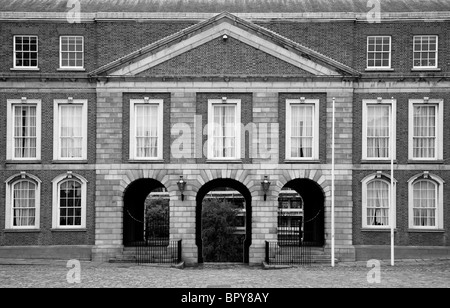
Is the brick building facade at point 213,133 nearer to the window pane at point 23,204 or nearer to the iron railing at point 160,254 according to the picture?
the window pane at point 23,204

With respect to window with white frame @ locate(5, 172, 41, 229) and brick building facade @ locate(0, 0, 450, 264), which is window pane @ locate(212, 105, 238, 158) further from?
window with white frame @ locate(5, 172, 41, 229)

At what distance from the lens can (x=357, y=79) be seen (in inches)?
1289

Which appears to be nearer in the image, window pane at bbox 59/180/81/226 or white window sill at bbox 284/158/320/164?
white window sill at bbox 284/158/320/164

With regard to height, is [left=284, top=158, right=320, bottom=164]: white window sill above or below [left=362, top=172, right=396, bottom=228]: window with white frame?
above

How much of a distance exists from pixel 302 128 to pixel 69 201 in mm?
12075

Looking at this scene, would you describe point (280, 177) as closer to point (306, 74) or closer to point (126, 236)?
point (306, 74)

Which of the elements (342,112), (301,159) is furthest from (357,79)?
(301,159)

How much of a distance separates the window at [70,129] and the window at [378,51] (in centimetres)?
1446

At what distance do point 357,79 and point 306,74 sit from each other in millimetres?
2567

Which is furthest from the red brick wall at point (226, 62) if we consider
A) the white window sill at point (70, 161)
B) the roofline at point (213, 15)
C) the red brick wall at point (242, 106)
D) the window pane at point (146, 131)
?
the white window sill at point (70, 161)

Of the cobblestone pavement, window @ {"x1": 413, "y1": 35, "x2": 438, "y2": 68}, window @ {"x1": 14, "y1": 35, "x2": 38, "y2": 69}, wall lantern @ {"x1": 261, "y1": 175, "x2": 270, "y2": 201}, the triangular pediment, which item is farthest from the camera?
window @ {"x1": 14, "y1": 35, "x2": 38, "y2": 69}

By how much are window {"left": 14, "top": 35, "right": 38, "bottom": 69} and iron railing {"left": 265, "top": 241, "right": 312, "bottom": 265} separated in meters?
14.8

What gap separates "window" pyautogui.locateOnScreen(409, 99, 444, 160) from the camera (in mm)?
32688

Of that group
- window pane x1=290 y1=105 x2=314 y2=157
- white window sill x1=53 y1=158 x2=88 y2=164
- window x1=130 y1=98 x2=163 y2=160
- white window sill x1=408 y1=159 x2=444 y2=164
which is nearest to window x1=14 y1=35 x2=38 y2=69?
white window sill x1=53 y1=158 x2=88 y2=164
